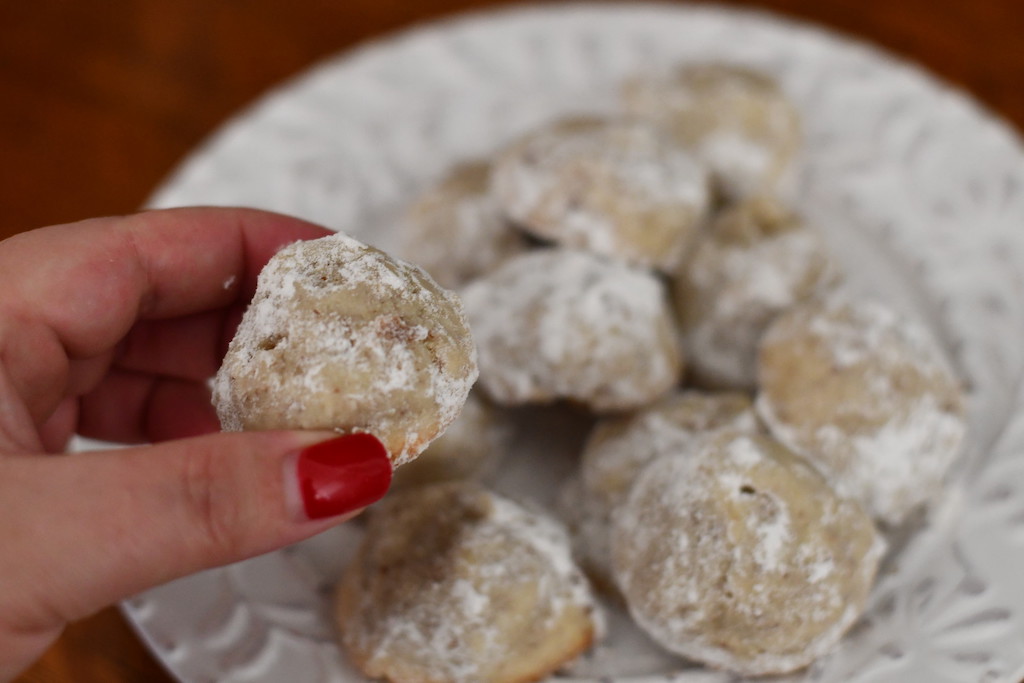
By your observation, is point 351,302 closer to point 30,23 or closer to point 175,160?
point 175,160

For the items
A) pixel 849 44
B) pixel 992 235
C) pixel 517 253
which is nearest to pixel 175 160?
pixel 517 253

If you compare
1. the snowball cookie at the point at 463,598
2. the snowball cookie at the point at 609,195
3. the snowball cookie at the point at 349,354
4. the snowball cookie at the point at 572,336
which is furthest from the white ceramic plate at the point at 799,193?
the snowball cookie at the point at 349,354

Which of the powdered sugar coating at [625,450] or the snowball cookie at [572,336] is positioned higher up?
the snowball cookie at [572,336]

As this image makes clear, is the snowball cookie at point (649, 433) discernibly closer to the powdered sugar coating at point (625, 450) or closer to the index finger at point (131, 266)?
the powdered sugar coating at point (625, 450)

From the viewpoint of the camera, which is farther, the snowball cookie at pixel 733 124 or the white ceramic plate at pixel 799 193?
the snowball cookie at pixel 733 124

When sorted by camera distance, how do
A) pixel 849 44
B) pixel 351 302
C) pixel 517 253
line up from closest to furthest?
pixel 351 302
pixel 517 253
pixel 849 44

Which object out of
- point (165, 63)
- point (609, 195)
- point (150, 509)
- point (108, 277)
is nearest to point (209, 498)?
point (150, 509)

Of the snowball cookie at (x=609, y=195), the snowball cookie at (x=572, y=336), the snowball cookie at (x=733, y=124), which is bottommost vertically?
the snowball cookie at (x=572, y=336)
